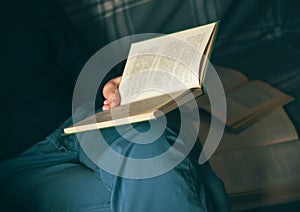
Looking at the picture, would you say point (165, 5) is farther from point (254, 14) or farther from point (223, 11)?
point (254, 14)

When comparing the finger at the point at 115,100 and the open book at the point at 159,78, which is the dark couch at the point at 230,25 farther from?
the finger at the point at 115,100

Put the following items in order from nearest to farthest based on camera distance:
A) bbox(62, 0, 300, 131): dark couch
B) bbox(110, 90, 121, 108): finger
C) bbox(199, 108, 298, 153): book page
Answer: bbox(110, 90, 121, 108): finger < bbox(199, 108, 298, 153): book page < bbox(62, 0, 300, 131): dark couch

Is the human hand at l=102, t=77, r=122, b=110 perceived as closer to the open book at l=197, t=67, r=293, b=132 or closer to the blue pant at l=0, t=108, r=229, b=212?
the blue pant at l=0, t=108, r=229, b=212

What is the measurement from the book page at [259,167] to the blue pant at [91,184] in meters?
0.09

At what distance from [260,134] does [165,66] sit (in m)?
0.31

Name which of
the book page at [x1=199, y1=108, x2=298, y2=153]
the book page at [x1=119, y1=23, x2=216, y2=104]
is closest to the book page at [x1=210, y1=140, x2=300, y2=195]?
the book page at [x1=199, y1=108, x2=298, y2=153]

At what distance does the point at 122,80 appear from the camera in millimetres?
849

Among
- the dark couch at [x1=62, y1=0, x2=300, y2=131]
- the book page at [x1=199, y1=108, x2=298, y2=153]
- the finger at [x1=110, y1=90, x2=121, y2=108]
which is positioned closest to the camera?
the finger at [x1=110, y1=90, x2=121, y2=108]

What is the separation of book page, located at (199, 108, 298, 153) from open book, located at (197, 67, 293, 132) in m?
0.02

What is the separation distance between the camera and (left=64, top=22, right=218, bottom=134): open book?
2.16 ft

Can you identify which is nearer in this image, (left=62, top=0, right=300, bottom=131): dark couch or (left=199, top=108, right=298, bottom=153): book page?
(left=199, top=108, right=298, bottom=153): book page

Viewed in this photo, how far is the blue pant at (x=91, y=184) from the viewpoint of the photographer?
25.4 inches

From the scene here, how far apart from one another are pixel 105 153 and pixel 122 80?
188 millimetres

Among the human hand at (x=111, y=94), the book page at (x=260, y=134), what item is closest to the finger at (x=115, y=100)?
the human hand at (x=111, y=94)
